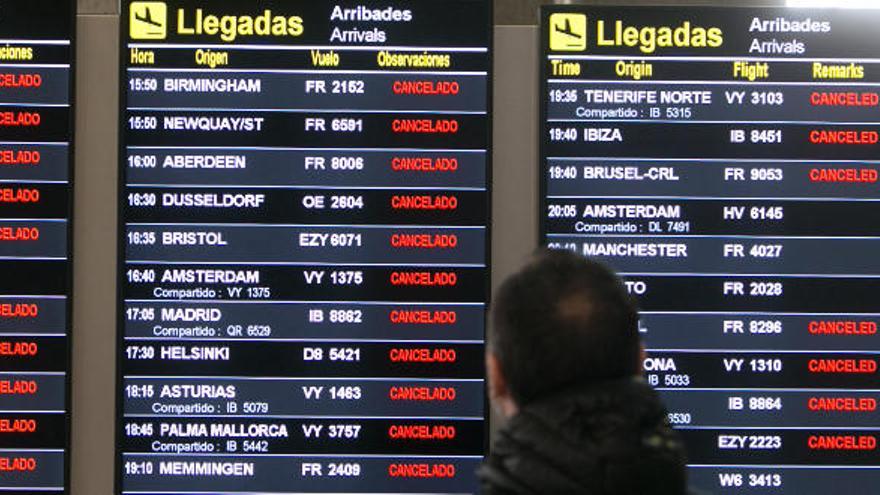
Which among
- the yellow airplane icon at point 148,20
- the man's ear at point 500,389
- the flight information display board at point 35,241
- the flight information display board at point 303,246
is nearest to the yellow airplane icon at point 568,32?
the flight information display board at point 303,246

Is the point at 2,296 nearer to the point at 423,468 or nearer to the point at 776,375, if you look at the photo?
the point at 423,468

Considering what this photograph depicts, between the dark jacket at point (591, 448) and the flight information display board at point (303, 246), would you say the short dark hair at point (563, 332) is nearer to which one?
the dark jacket at point (591, 448)

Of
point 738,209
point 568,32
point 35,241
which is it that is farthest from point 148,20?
point 738,209

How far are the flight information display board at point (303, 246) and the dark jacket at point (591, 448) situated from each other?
→ 219cm

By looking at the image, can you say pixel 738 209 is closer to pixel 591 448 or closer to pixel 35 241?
pixel 35 241

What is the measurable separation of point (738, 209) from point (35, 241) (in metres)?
2.00

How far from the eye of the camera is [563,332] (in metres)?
1.77

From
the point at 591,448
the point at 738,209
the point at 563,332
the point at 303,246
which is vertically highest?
the point at 738,209

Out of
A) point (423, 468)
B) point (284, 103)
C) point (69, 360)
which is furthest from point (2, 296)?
point (423, 468)

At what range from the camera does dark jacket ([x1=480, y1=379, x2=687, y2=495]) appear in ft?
5.63

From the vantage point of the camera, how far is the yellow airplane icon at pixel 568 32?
13.2ft

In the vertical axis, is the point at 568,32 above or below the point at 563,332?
above

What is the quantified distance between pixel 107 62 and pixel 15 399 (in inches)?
39.1

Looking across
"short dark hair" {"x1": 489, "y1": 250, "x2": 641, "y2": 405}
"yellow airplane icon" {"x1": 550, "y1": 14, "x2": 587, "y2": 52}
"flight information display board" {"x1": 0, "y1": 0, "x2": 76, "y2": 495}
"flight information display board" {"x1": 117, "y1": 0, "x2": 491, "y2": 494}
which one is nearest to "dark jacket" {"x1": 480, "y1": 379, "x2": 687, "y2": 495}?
"short dark hair" {"x1": 489, "y1": 250, "x2": 641, "y2": 405}
